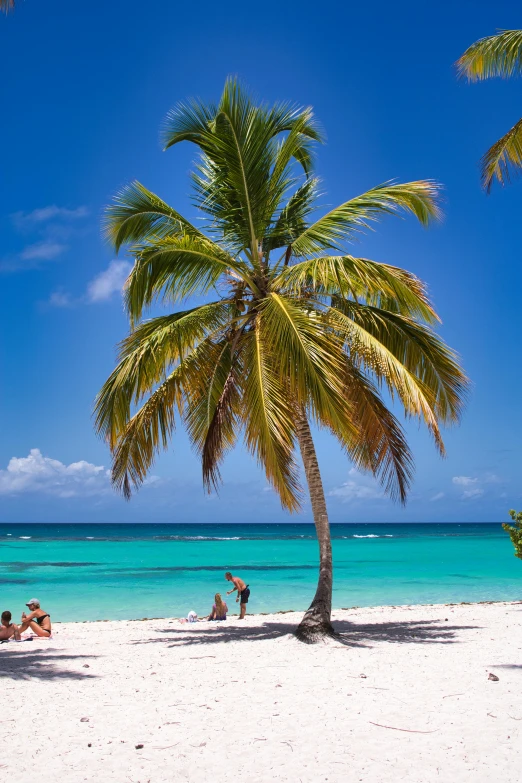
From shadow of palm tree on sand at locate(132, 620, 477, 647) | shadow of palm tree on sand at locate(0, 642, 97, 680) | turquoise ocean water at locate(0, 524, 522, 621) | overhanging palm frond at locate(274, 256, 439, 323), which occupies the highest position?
overhanging palm frond at locate(274, 256, 439, 323)

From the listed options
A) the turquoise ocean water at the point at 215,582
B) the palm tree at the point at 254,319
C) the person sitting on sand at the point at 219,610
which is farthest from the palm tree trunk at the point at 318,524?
the turquoise ocean water at the point at 215,582

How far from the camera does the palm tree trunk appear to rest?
9617 millimetres

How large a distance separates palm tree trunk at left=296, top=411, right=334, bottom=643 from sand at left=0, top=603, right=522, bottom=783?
0.50m

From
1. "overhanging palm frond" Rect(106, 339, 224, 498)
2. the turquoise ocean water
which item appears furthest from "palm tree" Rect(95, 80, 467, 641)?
the turquoise ocean water

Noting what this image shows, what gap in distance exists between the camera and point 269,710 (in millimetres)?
5930

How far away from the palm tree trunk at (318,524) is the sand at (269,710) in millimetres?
500

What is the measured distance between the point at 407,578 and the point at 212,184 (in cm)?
2239

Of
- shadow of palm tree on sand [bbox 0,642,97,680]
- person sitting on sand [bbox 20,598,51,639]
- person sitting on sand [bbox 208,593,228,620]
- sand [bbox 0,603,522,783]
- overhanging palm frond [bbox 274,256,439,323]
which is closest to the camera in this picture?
sand [bbox 0,603,522,783]

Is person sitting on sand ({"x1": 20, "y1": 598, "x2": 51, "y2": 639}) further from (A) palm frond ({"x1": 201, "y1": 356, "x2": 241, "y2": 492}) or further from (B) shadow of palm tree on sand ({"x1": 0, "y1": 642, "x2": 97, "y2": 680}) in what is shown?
(A) palm frond ({"x1": 201, "y1": 356, "x2": 241, "y2": 492})

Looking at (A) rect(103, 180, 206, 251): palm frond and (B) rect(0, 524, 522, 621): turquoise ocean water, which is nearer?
(A) rect(103, 180, 206, 251): palm frond

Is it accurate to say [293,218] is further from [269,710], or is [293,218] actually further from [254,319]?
[269,710]

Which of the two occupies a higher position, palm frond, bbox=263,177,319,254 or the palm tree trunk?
palm frond, bbox=263,177,319,254

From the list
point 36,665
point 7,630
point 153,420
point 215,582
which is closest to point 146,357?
point 153,420

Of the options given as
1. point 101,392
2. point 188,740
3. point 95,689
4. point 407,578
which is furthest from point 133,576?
point 188,740
